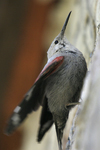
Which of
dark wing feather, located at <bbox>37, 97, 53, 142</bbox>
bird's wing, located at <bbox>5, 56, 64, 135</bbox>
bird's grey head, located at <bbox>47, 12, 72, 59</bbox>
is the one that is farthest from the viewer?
bird's grey head, located at <bbox>47, 12, 72, 59</bbox>

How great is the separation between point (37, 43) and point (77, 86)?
7.15ft

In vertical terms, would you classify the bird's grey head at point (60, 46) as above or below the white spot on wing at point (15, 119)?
above

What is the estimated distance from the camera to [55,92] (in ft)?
5.29

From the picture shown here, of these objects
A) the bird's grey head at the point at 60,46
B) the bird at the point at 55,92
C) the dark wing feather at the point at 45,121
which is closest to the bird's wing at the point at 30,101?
the bird at the point at 55,92

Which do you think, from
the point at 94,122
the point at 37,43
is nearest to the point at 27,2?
the point at 37,43

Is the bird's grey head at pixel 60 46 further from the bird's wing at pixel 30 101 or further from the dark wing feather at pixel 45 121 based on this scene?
the dark wing feather at pixel 45 121

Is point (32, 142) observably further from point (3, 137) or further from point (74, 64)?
point (74, 64)

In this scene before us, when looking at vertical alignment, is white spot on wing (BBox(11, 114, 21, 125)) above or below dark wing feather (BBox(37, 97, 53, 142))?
above

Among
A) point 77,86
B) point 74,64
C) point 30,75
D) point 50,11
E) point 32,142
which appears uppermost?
point 50,11

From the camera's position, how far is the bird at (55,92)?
1522mm

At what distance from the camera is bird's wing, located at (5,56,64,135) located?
1504mm

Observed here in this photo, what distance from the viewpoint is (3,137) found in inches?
131

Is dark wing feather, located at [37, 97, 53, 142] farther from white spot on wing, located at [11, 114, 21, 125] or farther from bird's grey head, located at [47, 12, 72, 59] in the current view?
bird's grey head, located at [47, 12, 72, 59]

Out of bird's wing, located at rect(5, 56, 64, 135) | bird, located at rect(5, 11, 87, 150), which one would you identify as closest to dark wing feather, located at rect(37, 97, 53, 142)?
bird, located at rect(5, 11, 87, 150)
